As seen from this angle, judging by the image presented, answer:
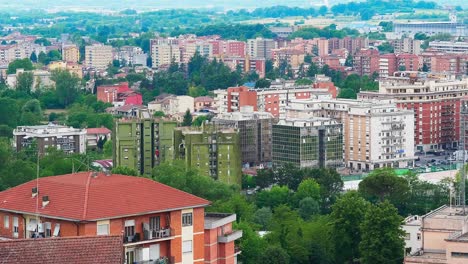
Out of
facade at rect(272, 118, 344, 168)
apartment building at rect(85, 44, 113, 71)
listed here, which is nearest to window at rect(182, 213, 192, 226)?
facade at rect(272, 118, 344, 168)

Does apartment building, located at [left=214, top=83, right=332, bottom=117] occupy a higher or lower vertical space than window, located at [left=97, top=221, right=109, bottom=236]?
lower

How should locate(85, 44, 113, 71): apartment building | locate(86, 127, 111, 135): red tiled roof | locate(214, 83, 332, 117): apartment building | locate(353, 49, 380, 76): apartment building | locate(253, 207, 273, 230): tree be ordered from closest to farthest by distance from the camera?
locate(253, 207, 273, 230): tree < locate(86, 127, 111, 135): red tiled roof < locate(214, 83, 332, 117): apartment building < locate(353, 49, 380, 76): apartment building < locate(85, 44, 113, 71): apartment building

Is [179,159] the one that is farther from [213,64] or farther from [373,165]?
[213,64]

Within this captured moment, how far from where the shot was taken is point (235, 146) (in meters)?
37.0

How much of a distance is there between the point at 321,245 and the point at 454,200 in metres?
2.13

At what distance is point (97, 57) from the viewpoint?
83688mm

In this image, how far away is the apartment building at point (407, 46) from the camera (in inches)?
3295

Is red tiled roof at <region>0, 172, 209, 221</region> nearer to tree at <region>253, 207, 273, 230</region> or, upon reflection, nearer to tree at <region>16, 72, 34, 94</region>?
tree at <region>253, 207, 273, 230</region>

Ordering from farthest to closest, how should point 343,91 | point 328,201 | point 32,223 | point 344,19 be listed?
point 344,19, point 343,91, point 328,201, point 32,223

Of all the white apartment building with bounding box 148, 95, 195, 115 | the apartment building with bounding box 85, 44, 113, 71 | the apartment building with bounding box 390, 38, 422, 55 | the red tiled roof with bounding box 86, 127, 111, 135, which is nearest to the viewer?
the red tiled roof with bounding box 86, 127, 111, 135

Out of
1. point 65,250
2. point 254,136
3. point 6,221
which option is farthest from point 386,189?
point 65,250

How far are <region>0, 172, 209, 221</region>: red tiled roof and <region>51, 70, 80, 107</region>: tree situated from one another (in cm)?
4674

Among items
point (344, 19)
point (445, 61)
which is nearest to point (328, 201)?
point (445, 61)

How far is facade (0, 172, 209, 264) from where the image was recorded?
Result: 12531 millimetres
